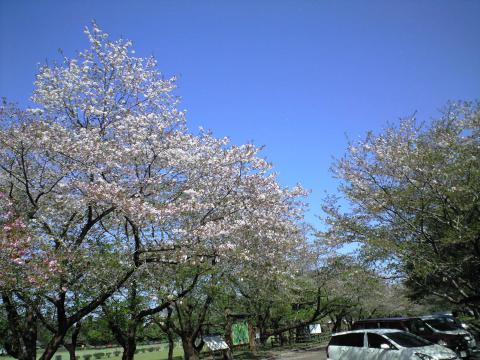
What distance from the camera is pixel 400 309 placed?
5119 cm

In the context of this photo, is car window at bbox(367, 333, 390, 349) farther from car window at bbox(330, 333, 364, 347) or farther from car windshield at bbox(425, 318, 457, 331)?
car windshield at bbox(425, 318, 457, 331)

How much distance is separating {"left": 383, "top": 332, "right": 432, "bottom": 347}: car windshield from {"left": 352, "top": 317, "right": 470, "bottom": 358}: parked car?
165 inches

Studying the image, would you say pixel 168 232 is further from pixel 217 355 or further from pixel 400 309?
pixel 400 309

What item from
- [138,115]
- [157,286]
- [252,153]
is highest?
[138,115]

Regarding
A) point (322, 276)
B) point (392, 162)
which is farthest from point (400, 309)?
point (392, 162)

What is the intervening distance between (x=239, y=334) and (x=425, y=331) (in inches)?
868

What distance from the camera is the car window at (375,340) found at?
11.8 meters

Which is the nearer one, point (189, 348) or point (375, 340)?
point (375, 340)

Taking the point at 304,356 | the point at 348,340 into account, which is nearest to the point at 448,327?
the point at 348,340

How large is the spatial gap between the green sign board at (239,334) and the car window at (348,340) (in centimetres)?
2223

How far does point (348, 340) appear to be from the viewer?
1325 cm

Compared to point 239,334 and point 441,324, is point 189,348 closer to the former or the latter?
point 441,324

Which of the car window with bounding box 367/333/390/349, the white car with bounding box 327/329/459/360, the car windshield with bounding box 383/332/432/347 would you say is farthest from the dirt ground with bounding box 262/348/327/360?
the car windshield with bounding box 383/332/432/347

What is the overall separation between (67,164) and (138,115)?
2.93 m
